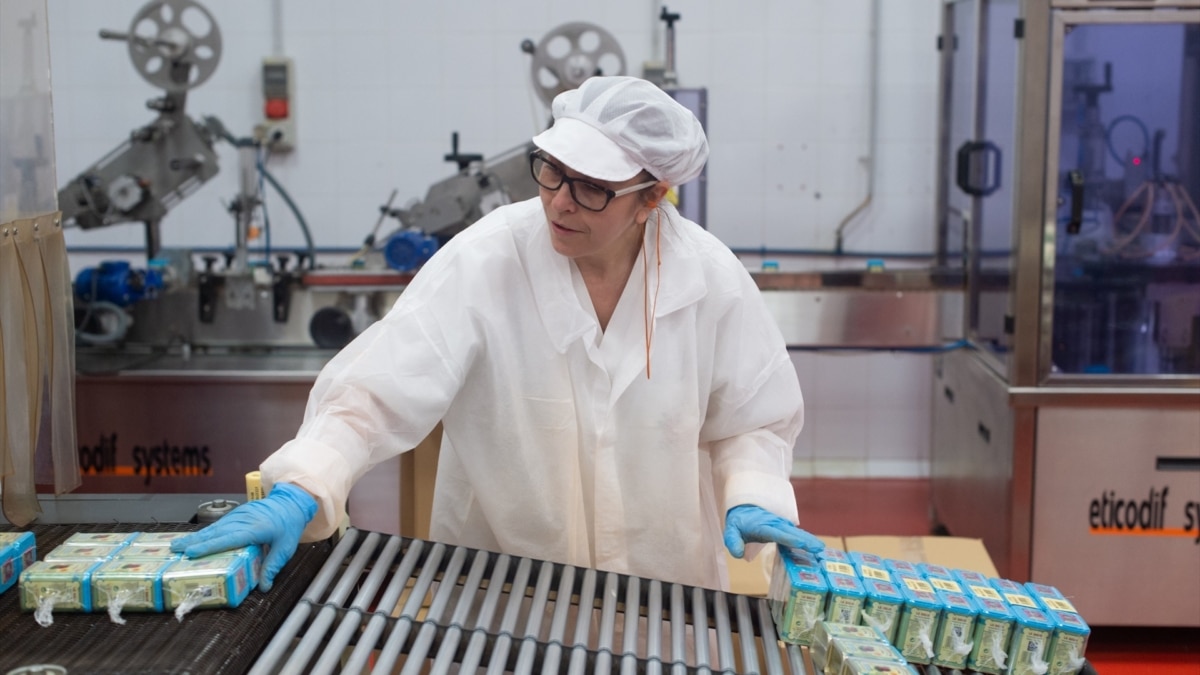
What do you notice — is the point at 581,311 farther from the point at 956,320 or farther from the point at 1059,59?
the point at 956,320

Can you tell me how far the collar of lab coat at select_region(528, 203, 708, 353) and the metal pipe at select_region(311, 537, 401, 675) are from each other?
34cm

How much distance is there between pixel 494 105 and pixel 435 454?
1.61 metres

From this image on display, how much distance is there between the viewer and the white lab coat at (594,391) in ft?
4.57

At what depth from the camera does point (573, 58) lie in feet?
9.62

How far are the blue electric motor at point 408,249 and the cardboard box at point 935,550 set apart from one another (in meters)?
1.30

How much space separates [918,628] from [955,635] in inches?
1.5

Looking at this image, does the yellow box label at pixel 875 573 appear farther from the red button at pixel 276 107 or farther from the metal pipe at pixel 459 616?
the red button at pixel 276 107

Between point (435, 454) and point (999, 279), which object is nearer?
point (435, 454)

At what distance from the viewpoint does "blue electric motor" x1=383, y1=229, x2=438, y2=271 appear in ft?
9.30

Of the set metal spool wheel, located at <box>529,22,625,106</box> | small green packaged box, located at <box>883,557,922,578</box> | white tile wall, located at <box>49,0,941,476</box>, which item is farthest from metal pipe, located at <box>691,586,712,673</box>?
white tile wall, located at <box>49,0,941,476</box>

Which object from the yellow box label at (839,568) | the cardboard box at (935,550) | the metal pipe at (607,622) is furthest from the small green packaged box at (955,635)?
the cardboard box at (935,550)

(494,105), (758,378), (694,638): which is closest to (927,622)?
(694,638)

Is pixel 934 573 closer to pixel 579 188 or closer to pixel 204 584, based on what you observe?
pixel 579 188

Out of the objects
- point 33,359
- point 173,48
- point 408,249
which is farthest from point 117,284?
point 33,359
